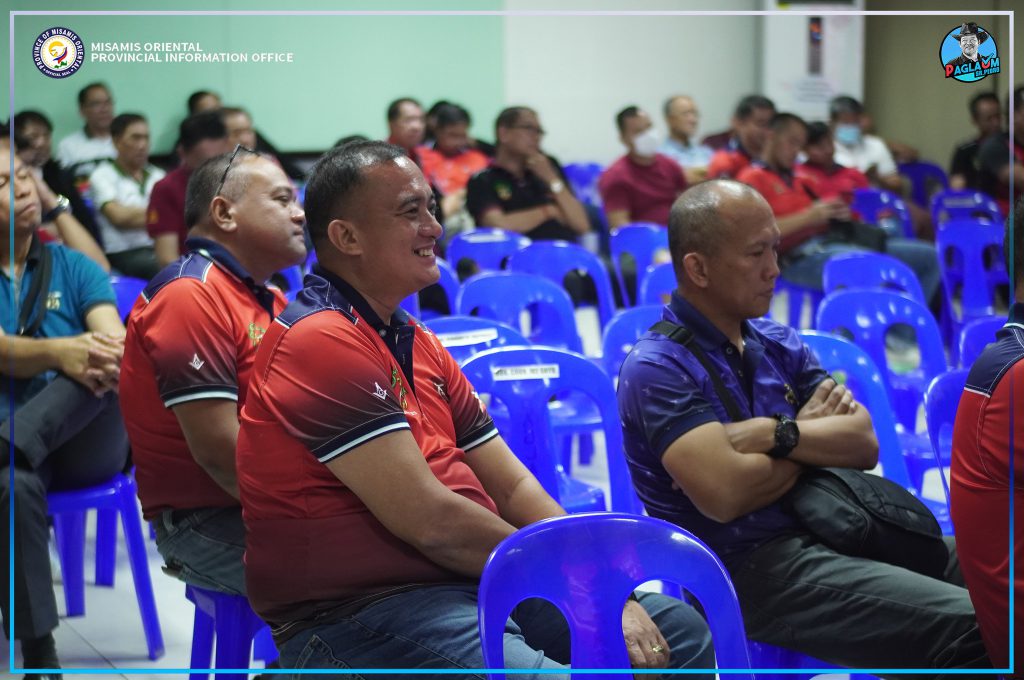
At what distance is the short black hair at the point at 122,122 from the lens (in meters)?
4.44

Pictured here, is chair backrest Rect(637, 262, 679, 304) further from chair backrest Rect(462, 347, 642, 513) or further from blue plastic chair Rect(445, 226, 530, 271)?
chair backrest Rect(462, 347, 642, 513)

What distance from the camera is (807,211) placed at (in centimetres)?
546

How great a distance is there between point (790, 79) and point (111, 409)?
8.80 feet

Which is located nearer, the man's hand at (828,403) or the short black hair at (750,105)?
the man's hand at (828,403)

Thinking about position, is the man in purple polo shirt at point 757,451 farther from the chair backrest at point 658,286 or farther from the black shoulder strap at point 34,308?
the chair backrest at point 658,286

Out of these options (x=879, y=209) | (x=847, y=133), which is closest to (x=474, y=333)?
(x=879, y=209)

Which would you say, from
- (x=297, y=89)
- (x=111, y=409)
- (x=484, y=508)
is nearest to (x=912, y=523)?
(x=484, y=508)

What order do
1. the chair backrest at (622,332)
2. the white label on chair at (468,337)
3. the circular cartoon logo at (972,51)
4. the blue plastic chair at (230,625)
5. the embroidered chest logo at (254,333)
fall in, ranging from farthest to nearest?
the chair backrest at (622,332) < the white label on chair at (468,337) < the embroidered chest logo at (254,333) < the blue plastic chair at (230,625) < the circular cartoon logo at (972,51)

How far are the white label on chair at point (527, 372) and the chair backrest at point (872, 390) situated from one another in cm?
62

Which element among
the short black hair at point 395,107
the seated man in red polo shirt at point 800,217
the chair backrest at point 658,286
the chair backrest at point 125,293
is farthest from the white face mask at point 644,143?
the chair backrest at point 125,293

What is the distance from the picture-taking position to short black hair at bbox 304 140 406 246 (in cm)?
182

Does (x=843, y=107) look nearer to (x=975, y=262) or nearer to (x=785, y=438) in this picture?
(x=975, y=262)

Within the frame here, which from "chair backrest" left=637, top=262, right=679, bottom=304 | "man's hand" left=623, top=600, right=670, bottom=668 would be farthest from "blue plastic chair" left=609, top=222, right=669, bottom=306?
"man's hand" left=623, top=600, right=670, bottom=668

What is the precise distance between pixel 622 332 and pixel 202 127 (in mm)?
1626
